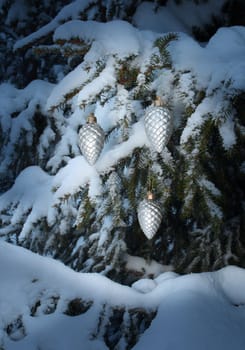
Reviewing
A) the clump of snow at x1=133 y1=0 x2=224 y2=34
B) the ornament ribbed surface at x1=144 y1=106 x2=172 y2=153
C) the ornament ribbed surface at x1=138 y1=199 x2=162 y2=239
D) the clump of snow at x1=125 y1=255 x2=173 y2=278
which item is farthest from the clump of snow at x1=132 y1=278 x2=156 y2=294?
the clump of snow at x1=133 y1=0 x2=224 y2=34

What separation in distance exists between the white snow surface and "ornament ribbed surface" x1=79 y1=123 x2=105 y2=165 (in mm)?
471

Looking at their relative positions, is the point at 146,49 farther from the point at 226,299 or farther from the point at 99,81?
the point at 226,299

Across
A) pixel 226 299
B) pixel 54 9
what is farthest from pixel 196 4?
pixel 226 299

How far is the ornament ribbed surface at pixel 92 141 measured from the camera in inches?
83.7

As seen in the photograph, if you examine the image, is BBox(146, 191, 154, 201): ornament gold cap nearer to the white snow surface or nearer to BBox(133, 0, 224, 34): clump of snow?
the white snow surface

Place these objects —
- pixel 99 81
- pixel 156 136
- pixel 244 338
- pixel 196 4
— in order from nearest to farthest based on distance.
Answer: pixel 244 338
pixel 156 136
pixel 99 81
pixel 196 4

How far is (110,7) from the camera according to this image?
3.68 metres

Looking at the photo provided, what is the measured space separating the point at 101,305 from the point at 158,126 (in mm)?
694

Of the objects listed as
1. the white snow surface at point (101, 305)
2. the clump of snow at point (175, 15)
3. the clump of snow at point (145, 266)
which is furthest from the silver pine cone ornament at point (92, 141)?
the clump of snow at point (175, 15)

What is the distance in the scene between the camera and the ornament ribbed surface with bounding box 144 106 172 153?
6.43 feet

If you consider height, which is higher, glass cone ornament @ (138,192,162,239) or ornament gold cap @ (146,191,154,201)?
ornament gold cap @ (146,191,154,201)

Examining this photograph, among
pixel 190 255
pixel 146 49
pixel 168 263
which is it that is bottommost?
pixel 168 263

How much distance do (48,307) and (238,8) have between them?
3.06 metres

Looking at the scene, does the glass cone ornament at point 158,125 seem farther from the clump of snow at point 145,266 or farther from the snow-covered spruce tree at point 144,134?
the clump of snow at point 145,266
